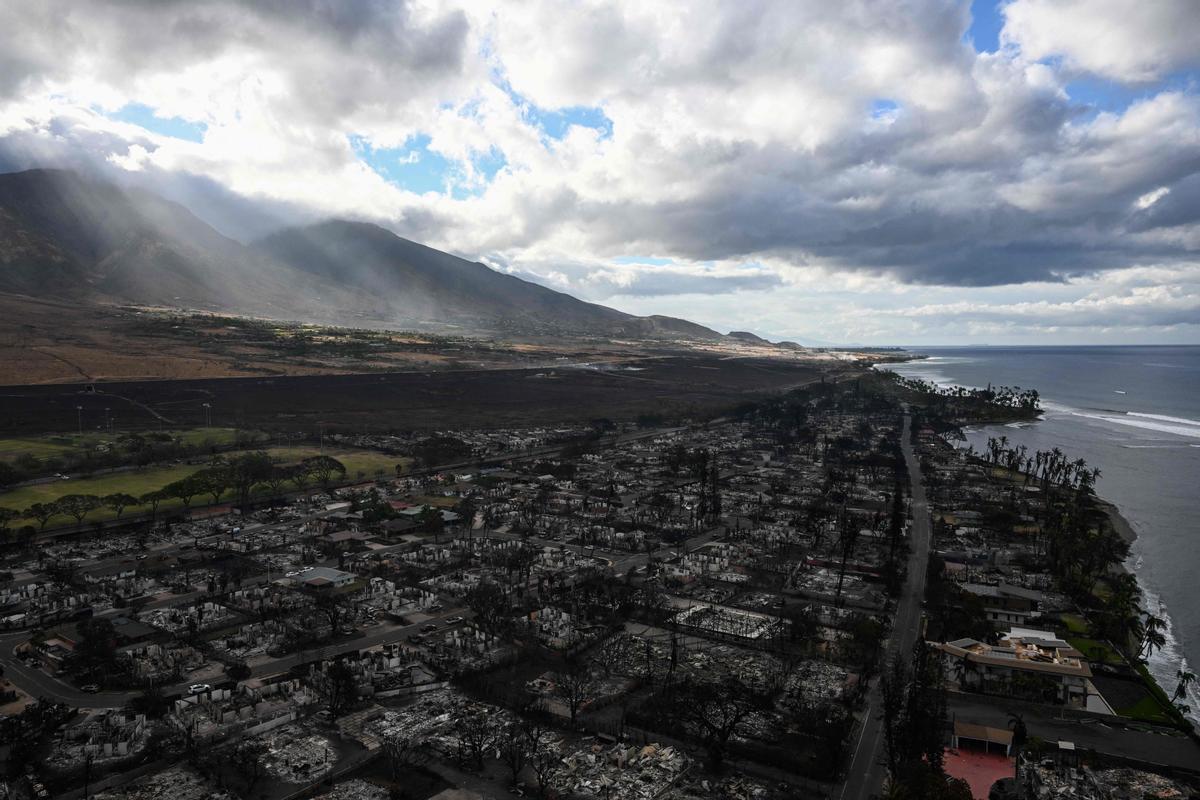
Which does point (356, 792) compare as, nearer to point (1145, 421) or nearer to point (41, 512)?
point (41, 512)

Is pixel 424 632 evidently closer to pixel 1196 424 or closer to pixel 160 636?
pixel 160 636

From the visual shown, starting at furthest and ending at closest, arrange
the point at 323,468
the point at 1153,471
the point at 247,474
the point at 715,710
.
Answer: the point at 1153,471 < the point at 323,468 < the point at 247,474 < the point at 715,710

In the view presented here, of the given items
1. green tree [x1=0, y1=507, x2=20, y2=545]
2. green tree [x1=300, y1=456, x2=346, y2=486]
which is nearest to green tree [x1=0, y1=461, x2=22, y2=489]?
green tree [x1=0, y1=507, x2=20, y2=545]

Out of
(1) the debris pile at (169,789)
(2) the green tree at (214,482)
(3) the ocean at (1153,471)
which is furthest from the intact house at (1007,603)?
(2) the green tree at (214,482)

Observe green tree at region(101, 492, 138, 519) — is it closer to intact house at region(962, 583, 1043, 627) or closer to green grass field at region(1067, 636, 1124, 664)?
intact house at region(962, 583, 1043, 627)

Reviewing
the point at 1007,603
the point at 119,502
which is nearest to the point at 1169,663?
the point at 1007,603

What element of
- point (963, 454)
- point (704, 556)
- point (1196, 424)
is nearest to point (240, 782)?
point (704, 556)

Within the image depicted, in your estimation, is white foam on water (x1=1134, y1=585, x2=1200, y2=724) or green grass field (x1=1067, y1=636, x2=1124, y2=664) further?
green grass field (x1=1067, y1=636, x2=1124, y2=664)
